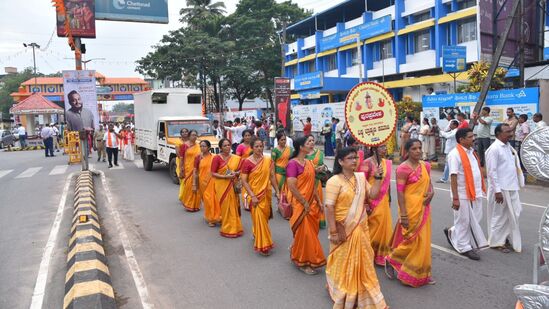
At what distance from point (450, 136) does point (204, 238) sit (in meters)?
7.29

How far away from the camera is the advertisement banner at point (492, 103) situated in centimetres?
1092

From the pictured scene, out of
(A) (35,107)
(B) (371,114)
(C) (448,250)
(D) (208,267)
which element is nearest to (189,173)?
(D) (208,267)

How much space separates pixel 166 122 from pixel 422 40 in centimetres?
2090

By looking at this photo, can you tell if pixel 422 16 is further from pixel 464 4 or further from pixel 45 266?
pixel 45 266

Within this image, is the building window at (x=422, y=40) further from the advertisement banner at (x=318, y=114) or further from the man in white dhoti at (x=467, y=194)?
the man in white dhoti at (x=467, y=194)

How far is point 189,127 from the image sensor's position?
39.4 feet

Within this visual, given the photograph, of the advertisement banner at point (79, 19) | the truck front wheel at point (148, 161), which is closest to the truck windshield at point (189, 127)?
the truck front wheel at point (148, 161)

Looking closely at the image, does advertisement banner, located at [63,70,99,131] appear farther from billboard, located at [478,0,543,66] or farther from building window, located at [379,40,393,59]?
building window, located at [379,40,393,59]

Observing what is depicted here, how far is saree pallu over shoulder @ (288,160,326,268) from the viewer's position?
452 cm

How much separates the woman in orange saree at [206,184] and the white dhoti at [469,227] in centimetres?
352

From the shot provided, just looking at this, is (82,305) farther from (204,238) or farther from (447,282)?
(447,282)

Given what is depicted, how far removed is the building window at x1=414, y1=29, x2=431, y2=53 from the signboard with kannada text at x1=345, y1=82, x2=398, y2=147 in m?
25.3

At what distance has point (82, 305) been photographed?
11.9 feet

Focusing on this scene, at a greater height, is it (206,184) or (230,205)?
(206,184)
